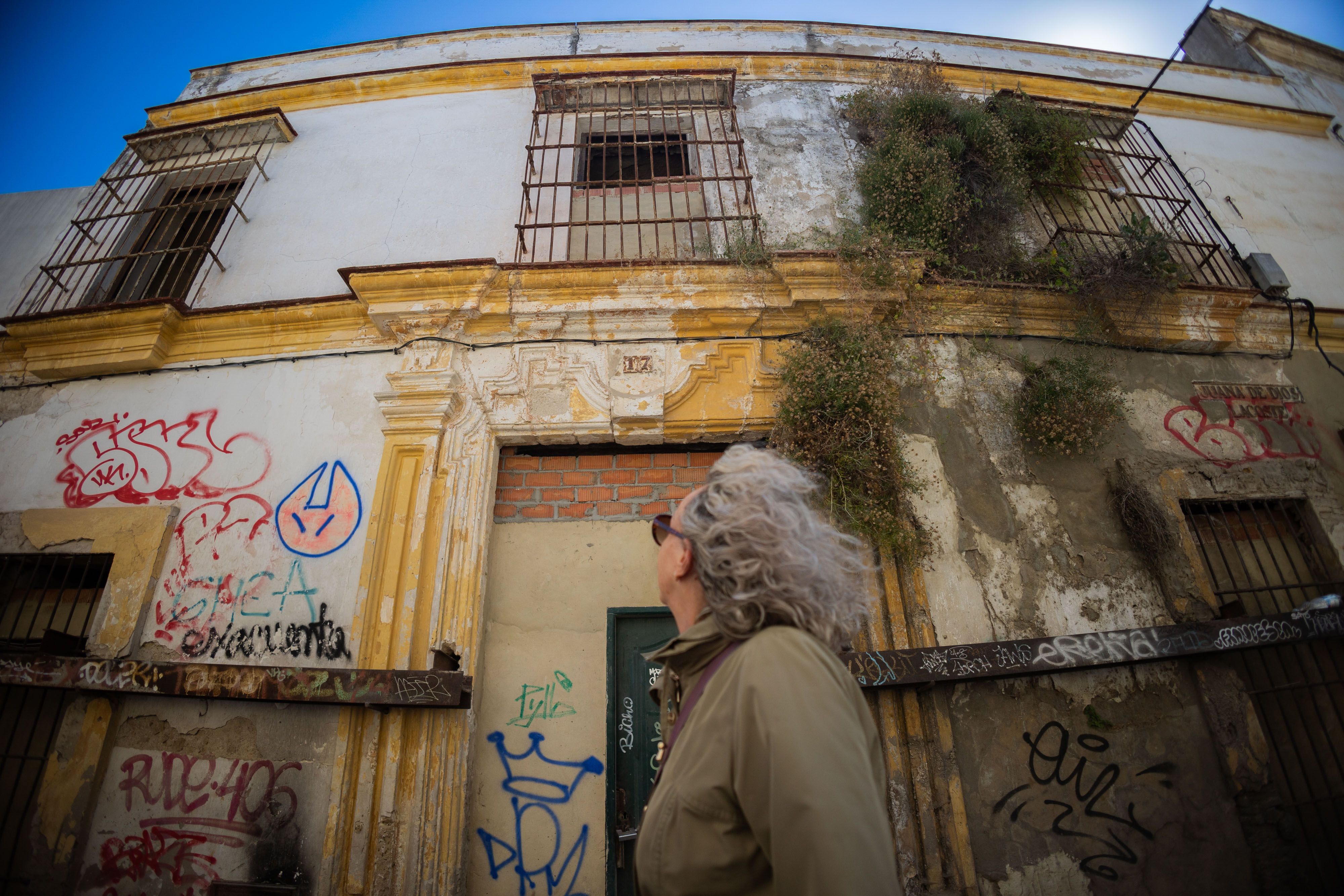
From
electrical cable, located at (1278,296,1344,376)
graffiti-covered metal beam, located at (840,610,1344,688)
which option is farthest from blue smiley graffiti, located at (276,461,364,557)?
electrical cable, located at (1278,296,1344,376)

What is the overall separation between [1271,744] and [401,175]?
7.15 metres

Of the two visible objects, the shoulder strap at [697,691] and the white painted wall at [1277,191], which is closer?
the shoulder strap at [697,691]

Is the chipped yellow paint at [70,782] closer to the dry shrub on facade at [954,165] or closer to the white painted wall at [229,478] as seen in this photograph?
the white painted wall at [229,478]

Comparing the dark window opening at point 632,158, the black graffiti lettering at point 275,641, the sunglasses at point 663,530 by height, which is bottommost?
the sunglasses at point 663,530

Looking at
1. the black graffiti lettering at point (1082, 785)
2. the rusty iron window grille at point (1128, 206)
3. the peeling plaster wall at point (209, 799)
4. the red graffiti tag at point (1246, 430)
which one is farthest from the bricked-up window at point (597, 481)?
the rusty iron window grille at point (1128, 206)

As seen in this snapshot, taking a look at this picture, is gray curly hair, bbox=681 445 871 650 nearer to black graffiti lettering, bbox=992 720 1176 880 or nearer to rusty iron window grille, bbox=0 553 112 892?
black graffiti lettering, bbox=992 720 1176 880

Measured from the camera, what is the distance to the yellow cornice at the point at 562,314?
354cm

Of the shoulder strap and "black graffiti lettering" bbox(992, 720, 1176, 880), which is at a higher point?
the shoulder strap

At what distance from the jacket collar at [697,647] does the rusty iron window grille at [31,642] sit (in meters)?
3.69

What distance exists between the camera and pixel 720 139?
15.3 feet

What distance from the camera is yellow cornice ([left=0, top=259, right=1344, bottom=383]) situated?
3.54 meters

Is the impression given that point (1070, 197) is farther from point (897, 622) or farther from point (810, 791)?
point (810, 791)

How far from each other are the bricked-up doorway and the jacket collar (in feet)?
5.16

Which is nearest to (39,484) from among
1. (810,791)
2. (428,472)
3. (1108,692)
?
(428,472)
